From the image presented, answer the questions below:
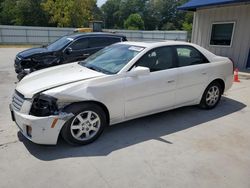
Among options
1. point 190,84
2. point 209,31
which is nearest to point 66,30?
point 209,31

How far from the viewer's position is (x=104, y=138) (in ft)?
12.5

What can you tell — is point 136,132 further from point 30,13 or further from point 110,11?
point 110,11

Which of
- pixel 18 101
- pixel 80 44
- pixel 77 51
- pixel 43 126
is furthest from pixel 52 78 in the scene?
pixel 80 44

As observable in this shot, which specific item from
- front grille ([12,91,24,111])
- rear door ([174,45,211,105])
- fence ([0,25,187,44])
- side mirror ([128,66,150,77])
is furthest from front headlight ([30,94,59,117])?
fence ([0,25,187,44])

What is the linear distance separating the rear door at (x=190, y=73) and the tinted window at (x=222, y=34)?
6631mm

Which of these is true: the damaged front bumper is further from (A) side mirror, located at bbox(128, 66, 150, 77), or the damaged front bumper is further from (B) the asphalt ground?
(A) side mirror, located at bbox(128, 66, 150, 77)

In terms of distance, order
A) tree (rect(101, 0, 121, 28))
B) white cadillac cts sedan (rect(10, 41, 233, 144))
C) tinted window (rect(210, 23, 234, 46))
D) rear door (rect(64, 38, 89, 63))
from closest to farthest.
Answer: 1. white cadillac cts sedan (rect(10, 41, 233, 144))
2. rear door (rect(64, 38, 89, 63))
3. tinted window (rect(210, 23, 234, 46))
4. tree (rect(101, 0, 121, 28))

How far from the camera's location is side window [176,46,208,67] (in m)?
4.57

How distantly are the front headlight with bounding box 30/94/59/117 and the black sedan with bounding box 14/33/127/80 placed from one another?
393 cm

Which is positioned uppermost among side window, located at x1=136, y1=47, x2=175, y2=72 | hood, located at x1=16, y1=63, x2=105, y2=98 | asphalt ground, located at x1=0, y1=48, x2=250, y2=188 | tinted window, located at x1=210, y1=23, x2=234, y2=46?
tinted window, located at x1=210, y1=23, x2=234, y2=46

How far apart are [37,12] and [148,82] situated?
163ft

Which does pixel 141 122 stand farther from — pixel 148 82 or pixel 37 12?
pixel 37 12

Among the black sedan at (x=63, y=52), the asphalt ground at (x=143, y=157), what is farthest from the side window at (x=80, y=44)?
the asphalt ground at (x=143, y=157)

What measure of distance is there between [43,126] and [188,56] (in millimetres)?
3168
